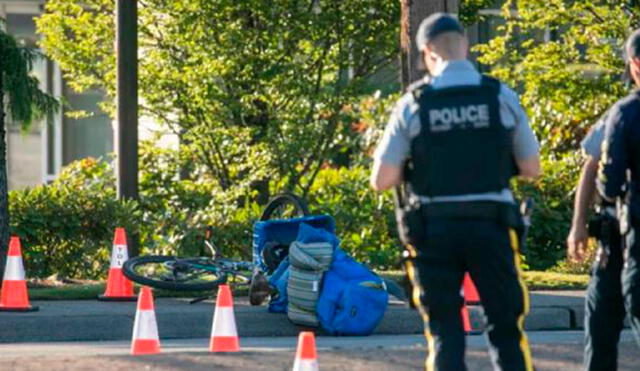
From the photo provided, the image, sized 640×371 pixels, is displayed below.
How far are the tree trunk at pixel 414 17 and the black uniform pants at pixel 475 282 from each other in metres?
6.51

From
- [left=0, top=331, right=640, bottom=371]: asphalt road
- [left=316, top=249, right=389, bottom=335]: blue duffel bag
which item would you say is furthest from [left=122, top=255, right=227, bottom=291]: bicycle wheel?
[left=0, top=331, right=640, bottom=371]: asphalt road

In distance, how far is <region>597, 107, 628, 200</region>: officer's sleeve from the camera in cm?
660

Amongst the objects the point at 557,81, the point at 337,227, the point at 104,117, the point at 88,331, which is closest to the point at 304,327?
the point at 88,331

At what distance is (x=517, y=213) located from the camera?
6219 mm

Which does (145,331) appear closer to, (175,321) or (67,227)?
(175,321)

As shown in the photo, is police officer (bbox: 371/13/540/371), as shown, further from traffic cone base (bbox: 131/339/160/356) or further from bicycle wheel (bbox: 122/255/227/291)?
bicycle wheel (bbox: 122/255/227/291)

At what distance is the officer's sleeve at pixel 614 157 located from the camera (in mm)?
6598

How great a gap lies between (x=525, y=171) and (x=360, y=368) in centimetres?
259

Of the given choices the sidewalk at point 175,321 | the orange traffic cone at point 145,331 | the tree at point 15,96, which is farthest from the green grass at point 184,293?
the orange traffic cone at point 145,331

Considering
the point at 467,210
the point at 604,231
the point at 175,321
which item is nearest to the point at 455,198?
the point at 467,210

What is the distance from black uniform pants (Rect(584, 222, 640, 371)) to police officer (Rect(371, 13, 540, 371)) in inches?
23.6

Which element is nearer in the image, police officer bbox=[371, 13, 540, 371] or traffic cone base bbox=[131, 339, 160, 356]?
police officer bbox=[371, 13, 540, 371]

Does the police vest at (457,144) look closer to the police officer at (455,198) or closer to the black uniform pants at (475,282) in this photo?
the police officer at (455,198)

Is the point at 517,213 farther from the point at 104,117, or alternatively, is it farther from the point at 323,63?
the point at 104,117
